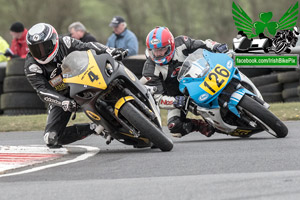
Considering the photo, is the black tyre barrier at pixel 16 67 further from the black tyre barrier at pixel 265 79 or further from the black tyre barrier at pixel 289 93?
the black tyre barrier at pixel 289 93

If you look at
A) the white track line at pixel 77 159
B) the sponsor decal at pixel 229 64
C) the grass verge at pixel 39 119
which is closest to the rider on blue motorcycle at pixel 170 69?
the sponsor decal at pixel 229 64

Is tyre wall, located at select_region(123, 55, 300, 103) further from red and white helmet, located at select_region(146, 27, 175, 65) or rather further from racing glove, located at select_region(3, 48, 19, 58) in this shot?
red and white helmet, located at select_region(146, 27, 175, 65)

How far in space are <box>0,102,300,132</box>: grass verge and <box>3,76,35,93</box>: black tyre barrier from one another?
65 cm

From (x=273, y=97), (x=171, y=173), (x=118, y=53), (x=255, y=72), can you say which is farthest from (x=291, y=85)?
(x=171, y=173)

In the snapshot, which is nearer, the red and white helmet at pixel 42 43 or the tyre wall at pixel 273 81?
the red and white helmet at pixel 42 43

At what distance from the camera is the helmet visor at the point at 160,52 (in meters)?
9.05

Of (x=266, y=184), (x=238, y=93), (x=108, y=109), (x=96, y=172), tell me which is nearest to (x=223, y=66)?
(x=238, y=93)

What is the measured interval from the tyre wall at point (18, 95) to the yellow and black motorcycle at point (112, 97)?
273 inches

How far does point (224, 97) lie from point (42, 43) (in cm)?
225

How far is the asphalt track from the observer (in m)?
5.05

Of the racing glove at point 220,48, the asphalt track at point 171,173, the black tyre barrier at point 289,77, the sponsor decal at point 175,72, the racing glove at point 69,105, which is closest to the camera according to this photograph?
the asphalt track at point 171,173

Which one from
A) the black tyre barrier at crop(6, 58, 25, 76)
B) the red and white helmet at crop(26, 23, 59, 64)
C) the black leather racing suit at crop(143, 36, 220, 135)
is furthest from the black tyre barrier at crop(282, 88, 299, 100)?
the red and white helmet at crop(26, 23, 59, 64)

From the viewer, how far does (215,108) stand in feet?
28.6

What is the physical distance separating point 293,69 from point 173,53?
19.1ft
